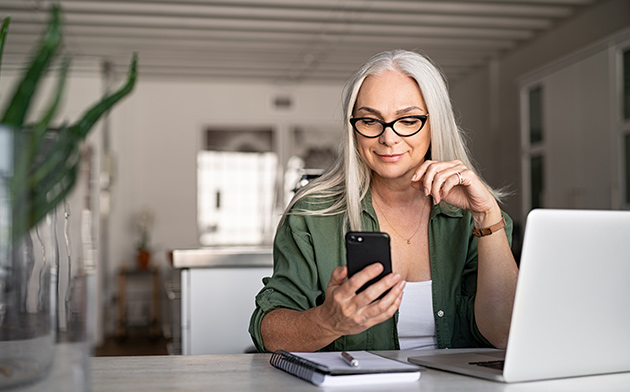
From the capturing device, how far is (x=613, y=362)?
3.94ft

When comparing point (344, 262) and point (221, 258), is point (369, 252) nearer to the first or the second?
point (344, 262)

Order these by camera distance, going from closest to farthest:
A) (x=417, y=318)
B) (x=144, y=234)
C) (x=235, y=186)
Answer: (x=417, y=318) < (x=144, y=234) < (x=235, y=186)

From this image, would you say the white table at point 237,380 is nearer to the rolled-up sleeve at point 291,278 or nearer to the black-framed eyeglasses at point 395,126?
the rolled-up sleeve at point 291,278

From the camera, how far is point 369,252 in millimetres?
1199

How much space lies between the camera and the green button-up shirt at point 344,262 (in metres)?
1.74

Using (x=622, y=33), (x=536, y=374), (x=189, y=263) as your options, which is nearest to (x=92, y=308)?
(x=536, y=374)

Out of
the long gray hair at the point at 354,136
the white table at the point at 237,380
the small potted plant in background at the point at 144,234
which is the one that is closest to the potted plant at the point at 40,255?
the white table at the point at 237,380

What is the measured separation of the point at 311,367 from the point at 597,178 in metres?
4.50

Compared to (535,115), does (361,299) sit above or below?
below

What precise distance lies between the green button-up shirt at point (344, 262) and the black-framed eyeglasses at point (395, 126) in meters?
0.23

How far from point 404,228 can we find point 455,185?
1.22ft

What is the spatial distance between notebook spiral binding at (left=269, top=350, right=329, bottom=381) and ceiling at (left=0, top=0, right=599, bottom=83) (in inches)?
195

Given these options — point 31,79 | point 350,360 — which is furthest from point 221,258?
point 31,79

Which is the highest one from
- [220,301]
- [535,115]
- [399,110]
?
[535,115]
